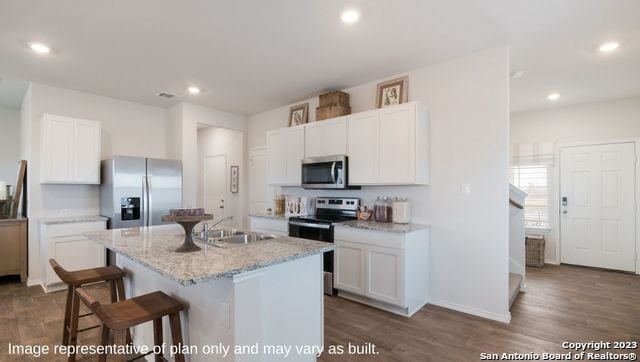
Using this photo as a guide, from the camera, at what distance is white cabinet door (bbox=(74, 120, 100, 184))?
4.16 m

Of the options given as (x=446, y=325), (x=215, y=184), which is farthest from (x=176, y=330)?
(x=215, y=184)

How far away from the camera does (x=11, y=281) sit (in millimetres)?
4289

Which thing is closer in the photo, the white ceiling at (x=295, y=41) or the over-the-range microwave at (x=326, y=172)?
the white ceiling at (x=295, y=41)

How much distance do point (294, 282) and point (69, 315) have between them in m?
1.82

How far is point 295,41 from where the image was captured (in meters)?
2.93

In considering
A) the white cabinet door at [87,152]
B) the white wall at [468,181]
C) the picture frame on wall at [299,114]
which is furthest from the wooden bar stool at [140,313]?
the picture frame on wall at [299,114]

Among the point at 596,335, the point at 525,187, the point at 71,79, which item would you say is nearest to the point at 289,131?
the point at 71,79

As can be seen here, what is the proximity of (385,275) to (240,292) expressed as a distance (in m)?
1.93

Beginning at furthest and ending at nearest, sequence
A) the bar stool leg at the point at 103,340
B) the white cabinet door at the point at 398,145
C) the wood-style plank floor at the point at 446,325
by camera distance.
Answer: the white cabinet door at the point at 398,145, the wood-style plank floor at the point at 446,325, the bar stool leg at the point at 103,340

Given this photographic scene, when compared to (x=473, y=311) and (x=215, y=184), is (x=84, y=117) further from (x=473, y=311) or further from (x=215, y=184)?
(x=473, y=311)

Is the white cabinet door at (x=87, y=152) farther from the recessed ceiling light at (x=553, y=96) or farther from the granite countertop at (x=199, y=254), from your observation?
the recessed ceiling light at (x=553, y=96)

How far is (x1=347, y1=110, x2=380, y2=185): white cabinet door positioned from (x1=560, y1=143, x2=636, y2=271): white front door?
3788 mm

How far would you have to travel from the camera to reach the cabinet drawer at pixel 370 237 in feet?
10.1

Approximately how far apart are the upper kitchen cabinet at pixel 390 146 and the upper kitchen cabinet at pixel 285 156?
0.90m
